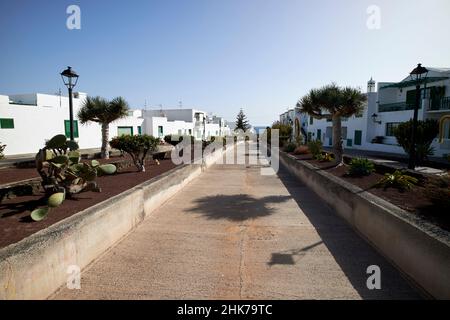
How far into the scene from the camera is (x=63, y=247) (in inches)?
132

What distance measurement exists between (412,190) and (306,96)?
6.55 metres

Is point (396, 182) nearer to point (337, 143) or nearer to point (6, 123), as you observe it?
point (337, 143)

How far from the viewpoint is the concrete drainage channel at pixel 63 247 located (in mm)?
2693

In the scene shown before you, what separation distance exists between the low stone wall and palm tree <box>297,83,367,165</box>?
16.6 feet

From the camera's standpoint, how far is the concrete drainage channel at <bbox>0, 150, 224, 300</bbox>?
2693 millimetres

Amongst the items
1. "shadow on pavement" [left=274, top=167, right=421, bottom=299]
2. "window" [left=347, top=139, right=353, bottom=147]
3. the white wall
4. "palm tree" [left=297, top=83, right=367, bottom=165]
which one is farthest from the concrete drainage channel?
"window" [left=347, top=139, right=353, bottom=147]

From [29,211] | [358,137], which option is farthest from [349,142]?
[29,211]

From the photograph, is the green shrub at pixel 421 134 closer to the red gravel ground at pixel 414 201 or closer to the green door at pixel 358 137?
the red gravel ground at pixel 414 201

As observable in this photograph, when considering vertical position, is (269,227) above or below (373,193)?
below

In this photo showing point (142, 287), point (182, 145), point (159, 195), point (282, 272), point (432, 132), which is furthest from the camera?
point (182, 145)

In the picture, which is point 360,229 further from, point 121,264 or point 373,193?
point 121,264
